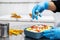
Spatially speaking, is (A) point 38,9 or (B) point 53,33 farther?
(A) point 38,9

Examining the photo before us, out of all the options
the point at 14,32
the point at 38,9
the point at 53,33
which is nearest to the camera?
the point at 53,33

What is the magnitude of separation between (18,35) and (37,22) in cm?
18

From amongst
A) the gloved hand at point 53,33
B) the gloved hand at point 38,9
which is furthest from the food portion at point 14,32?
the gloved hand at point 53,33

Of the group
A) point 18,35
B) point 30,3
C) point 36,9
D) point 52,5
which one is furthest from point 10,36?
point 30,3

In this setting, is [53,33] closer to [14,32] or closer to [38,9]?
[38,9]

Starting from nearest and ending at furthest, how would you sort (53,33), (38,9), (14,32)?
1. (53,33)
2. (38,9)
3. (14,32)

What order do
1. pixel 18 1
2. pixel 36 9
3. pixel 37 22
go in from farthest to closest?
1. pixel 18 1
2. pixel 37 22
3. pixel 36 9

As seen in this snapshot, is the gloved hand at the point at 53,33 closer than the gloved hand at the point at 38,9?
Yes

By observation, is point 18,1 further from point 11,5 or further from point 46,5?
point 46,5

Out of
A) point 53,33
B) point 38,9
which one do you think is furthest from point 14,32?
point 53,33

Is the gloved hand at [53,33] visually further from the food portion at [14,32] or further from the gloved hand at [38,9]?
the food portion at [14,32]

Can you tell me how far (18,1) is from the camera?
4.86ft

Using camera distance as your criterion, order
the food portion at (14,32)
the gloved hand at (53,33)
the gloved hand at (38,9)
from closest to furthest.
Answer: the gloved hand at (53,33) → the gloved hand at (38,9) → the food portion at (14,32)

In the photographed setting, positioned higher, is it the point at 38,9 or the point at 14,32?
the point at 38,9
